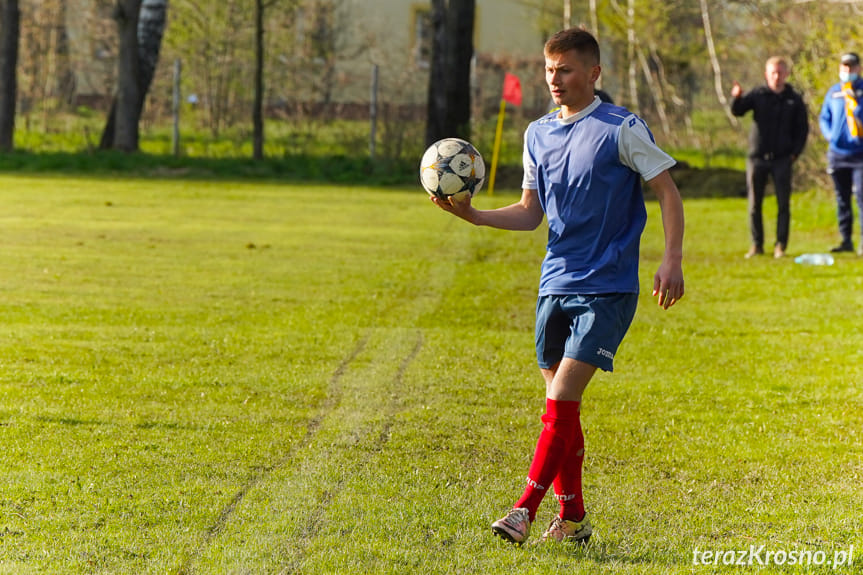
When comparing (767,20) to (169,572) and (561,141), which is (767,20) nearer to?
(561,141)

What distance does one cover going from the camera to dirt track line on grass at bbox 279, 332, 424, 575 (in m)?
4.52

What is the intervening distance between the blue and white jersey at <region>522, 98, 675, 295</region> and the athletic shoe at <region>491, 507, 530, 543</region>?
872 millimetres

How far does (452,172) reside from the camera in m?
5.31

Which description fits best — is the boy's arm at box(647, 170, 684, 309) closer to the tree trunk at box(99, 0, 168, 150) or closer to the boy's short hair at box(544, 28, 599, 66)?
the boy's short hair at box(544, 28, 599, 66)

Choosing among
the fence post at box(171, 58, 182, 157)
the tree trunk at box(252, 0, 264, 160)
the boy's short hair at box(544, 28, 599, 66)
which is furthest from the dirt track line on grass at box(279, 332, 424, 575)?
the tree trunk at box(252, 0, 264, 160)

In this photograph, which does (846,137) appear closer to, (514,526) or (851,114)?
(851,114)

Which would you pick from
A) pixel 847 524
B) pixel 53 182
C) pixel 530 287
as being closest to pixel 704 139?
pixel 53 182

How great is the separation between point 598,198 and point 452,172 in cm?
73

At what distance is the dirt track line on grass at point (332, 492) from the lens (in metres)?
4.52

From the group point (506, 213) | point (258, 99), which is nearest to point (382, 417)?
point (506, 213)

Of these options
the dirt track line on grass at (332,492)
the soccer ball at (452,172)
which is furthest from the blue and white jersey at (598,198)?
the dirt track line on grass at (332,492)

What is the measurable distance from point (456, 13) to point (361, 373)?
78.7ft

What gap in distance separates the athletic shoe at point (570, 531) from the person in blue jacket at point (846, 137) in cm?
1158

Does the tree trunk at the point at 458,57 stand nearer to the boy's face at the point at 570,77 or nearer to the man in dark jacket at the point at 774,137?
the man in dark jacket at the point at 774,137
